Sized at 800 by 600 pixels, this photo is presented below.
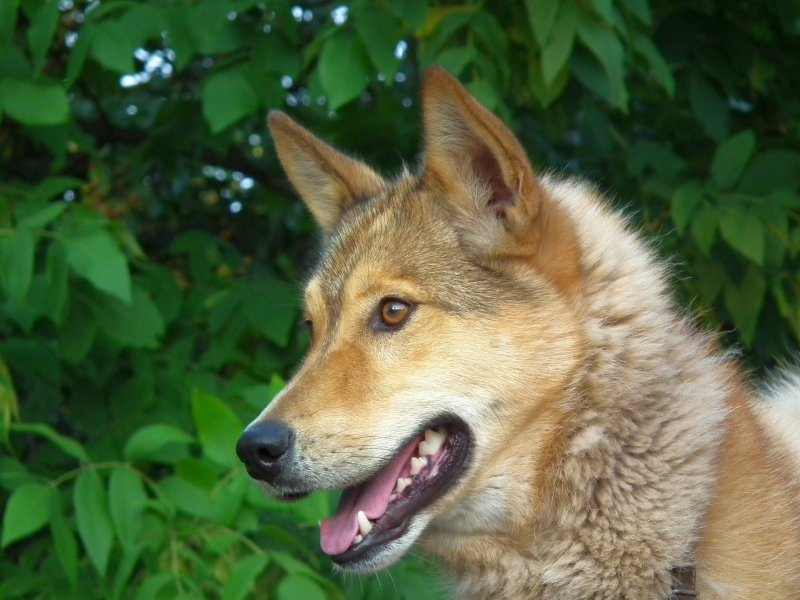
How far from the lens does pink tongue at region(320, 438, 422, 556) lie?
284 centimetres

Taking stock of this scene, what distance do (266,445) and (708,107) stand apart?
8.56 ft

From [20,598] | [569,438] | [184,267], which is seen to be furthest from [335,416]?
[184,267]

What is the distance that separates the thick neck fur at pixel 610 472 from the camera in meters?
2.73

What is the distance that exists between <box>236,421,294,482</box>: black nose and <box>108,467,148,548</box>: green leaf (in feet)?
2.21

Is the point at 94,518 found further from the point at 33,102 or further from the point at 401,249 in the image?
the point at 33,102

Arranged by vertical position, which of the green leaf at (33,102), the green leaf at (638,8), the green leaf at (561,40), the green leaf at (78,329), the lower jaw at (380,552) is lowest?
the green leaf at (78,329)

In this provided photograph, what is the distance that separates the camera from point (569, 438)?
2838 millimetres

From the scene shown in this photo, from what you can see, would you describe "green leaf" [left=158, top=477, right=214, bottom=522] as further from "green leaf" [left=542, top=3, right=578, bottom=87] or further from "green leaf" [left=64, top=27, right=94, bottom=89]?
"green leaf" [left=542, top=3, right=578, bottom=87]

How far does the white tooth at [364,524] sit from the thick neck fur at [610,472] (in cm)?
22

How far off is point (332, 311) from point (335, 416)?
0.43 m

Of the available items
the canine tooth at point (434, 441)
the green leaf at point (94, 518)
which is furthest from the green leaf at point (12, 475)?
the canine tooth at point (434, 441)

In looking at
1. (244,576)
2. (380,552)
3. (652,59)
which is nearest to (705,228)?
(652,59)

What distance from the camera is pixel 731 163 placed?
162 inches

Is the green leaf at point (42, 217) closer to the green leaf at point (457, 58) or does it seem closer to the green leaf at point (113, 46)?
the green leaf at point (113, 46)
